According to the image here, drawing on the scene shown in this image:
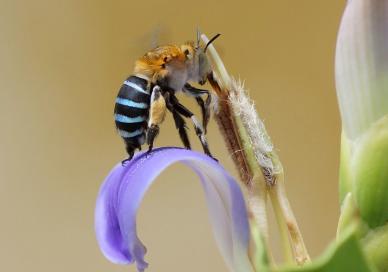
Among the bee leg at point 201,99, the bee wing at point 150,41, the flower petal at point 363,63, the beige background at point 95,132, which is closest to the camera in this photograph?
the flower petal at point 363,63

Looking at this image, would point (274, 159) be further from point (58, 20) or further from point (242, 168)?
point (58, 20)

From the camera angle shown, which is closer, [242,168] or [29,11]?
[242,168]

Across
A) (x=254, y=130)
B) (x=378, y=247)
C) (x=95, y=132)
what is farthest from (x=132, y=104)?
(x=95, y=132)

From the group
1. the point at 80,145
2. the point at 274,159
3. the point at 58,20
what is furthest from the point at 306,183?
the point at 274,159

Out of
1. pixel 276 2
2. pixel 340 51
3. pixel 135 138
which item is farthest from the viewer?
pixel 276 2

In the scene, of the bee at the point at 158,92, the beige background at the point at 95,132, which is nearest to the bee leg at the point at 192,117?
the bee at the point at 158,92

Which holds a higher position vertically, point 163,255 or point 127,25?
point 127,25

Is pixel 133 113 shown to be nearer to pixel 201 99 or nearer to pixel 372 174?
pixel 201 99

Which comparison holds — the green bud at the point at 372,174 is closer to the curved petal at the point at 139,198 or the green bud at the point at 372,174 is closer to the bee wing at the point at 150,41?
the curved petal at the point at 139,198
